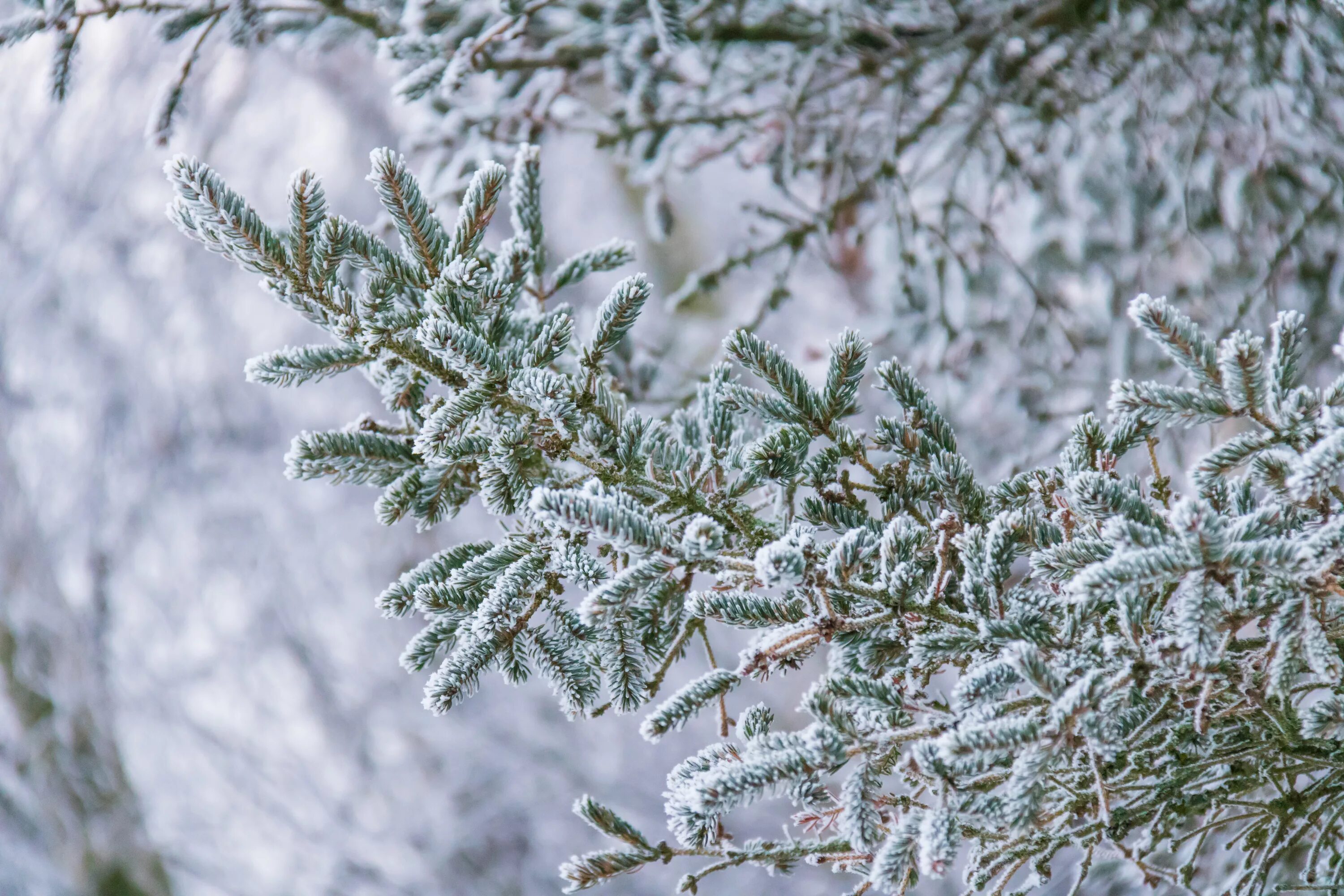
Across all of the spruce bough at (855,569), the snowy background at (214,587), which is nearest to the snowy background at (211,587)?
the snowy background at (214,587)

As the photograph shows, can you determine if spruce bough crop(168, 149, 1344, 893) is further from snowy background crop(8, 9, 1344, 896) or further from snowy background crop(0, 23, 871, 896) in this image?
snowy background crop(0, 23, 871, 896)

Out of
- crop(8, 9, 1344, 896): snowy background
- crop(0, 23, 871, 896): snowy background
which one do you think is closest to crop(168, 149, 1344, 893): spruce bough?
crop(8, 9, 1344, 896): snowy background

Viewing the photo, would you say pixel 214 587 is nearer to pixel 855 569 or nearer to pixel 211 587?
pixel 211 587

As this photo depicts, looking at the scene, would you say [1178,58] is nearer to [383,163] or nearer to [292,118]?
[383,163]

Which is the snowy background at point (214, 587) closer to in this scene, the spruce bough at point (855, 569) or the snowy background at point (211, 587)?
the snowy background at point (211, 587)

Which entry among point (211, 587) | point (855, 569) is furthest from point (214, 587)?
point (855, 569)

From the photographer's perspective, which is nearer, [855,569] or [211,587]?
[855,569]

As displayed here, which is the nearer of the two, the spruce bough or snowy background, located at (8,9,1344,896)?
the spruce bough

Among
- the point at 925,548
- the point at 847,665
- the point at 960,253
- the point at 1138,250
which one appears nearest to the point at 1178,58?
the point at 1138,250
